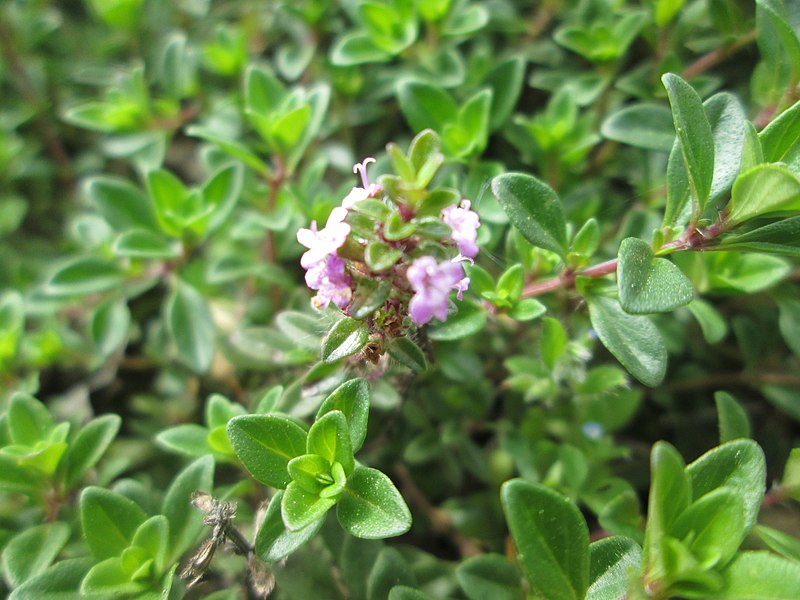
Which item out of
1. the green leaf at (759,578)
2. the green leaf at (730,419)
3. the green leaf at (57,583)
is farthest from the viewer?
the green leaf at (730,419)

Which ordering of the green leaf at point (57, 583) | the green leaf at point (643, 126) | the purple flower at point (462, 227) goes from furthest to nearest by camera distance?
the green leaf at point (643, 126), the green leaf at point (57, 583), the purple flower at point (462, 227)

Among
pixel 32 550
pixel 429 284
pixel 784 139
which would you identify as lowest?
pixel 32 550

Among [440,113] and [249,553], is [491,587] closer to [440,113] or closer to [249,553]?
[249,553]

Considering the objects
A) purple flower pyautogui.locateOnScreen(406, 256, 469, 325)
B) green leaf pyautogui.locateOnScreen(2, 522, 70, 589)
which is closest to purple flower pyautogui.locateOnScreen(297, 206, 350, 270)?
purple flower pyautogui.locateOnScreen(406, 256, 469, 325)

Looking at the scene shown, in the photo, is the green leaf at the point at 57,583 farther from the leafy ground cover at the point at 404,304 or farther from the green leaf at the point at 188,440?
the green leaf at the point at 188,440

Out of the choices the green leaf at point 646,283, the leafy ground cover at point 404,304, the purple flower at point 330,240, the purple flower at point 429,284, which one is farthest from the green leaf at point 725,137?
the purple flower at point 330,240

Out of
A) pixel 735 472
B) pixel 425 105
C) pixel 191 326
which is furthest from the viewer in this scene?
pixel 191 326

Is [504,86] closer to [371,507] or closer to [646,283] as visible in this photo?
[646,283]

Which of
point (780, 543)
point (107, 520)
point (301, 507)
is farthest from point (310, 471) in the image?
point (780, 543)
